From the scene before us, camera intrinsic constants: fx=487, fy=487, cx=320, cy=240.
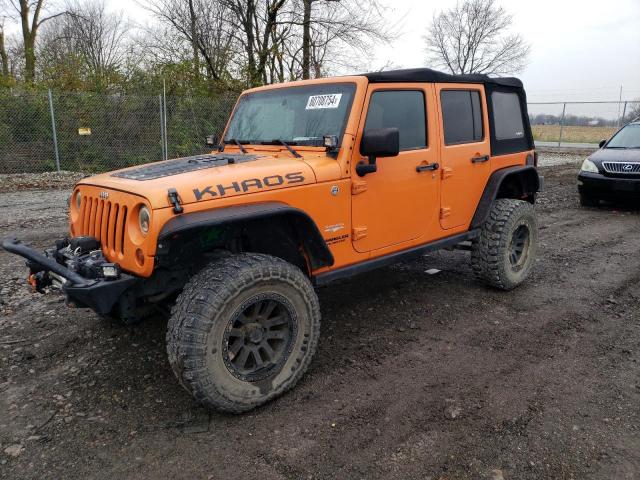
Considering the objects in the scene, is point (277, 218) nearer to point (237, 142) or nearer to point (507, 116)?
point (237, 142)

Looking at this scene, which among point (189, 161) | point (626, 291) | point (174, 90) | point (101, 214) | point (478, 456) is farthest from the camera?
point (174, 90)

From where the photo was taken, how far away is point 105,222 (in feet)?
9.50

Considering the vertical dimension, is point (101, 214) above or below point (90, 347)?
above

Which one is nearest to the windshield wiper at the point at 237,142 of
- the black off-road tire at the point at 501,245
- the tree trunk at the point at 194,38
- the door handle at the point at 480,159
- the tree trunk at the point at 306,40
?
the door handle at the point at 480,159

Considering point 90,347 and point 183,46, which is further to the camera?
point 183,46

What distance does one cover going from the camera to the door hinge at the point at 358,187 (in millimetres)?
3311

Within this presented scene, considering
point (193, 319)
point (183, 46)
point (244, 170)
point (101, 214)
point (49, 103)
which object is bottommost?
point (193, 319)

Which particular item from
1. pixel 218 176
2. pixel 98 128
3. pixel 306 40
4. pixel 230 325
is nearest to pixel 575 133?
pixel 306 40

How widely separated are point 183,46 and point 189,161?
12.9 m

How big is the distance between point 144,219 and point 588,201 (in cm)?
877

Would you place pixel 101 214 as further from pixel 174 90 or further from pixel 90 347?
pixel 174 90

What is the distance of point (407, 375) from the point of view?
127 inches

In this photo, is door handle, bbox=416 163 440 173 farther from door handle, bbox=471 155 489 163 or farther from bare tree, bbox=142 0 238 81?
bare tree, bbox=142 0 238 81

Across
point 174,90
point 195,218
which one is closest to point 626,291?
point 195,218
